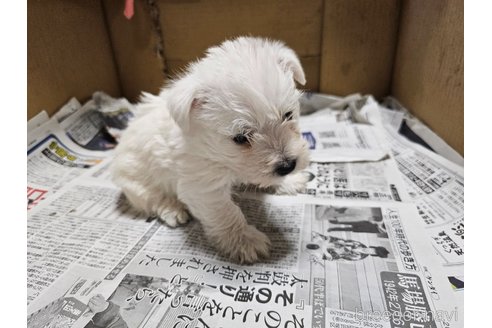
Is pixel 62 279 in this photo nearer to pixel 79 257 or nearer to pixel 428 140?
pixel 79 257

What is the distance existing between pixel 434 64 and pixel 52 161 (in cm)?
164

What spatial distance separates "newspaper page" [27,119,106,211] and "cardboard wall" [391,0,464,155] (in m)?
1.44

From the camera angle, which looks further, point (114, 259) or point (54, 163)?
point (54, 163)

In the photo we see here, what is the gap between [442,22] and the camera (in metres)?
1.28

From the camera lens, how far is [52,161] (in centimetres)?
146

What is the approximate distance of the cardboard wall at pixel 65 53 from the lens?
1.46m

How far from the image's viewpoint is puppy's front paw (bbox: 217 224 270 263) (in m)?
0.97

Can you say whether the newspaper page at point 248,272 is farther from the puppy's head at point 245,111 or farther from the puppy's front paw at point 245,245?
the puppy's head at point 245,111

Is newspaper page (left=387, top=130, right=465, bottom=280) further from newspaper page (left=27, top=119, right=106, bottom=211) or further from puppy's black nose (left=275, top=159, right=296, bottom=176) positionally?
newspaper page (left=27, top=119, right=106, bottom=211)

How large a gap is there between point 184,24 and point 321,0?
0.68 meters

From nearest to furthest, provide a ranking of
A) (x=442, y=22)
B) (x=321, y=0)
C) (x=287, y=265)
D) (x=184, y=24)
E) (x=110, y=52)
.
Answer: (x=287, y=265)
(x=442, y=22)
(x=321, y=0)
(x=184, y=24)
(x=110, y=52)

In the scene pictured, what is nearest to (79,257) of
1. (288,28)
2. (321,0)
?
(288,28)

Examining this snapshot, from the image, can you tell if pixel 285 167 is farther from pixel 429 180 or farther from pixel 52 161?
pixel 52 161

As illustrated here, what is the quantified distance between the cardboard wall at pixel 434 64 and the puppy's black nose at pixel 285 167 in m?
0.74
